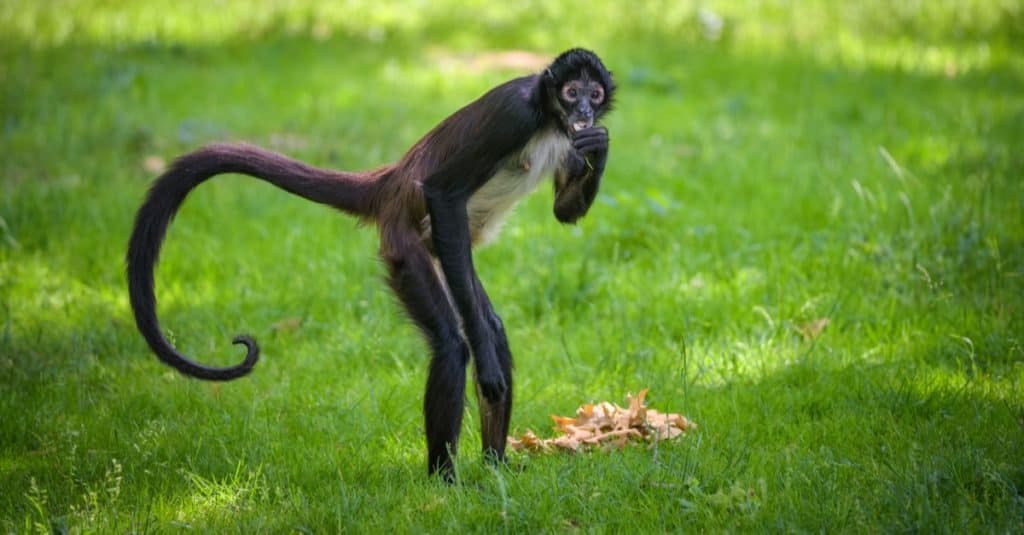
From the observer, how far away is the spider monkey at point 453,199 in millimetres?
4426

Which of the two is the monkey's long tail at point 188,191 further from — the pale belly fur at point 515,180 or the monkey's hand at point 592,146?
the monkey's hand at point 592,146

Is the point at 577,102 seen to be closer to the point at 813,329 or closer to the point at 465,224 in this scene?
the point at 465,224

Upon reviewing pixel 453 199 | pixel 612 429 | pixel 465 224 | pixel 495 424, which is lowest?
pixel 612 429

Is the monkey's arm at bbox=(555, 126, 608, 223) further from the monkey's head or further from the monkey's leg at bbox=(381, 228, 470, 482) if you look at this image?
the monkey's leg at bbox=(381, 228, 470, 482)

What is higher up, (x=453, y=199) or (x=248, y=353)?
(x=453, y=199)

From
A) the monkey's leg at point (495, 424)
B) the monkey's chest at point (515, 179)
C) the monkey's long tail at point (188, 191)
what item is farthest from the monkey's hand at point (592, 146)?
the monkey's long tail at point (188, 191)

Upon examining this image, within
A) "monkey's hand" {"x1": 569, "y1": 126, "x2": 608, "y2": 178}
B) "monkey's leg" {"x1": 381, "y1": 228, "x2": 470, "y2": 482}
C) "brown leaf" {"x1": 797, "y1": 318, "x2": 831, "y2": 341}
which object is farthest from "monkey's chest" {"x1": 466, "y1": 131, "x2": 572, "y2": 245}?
"brown leaf" {"x1": 797, "y1": 318, "x2": 831, "y2": 341}

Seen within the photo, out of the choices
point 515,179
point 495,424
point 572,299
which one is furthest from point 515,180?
point 572,299

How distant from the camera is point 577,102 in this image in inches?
181

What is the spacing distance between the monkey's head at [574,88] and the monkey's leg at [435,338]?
838mm

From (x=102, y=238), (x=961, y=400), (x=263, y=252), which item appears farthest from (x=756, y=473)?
(x=102, y=238)

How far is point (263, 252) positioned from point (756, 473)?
14.3 ft

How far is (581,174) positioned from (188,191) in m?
1.75

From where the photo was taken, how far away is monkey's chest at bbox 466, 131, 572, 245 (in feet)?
15.5
